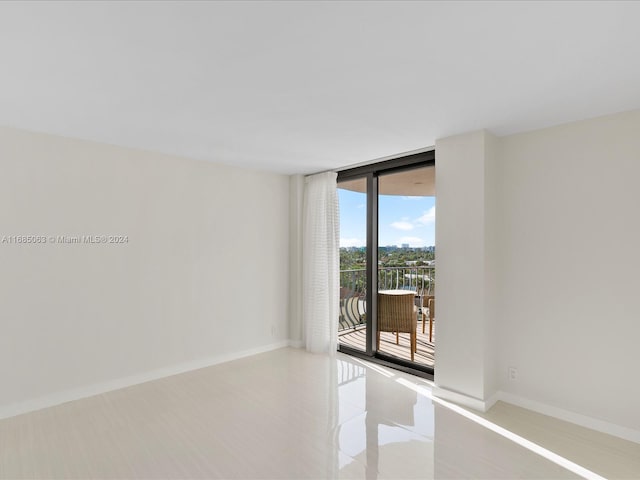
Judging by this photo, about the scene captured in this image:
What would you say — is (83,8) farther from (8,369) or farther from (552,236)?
(552,236)

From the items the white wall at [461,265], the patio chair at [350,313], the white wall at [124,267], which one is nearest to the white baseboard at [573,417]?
the white wall at [461,265]

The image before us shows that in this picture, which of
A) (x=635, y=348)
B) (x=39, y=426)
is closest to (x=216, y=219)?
(x=39, y=426)

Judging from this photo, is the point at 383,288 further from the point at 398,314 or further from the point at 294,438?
the point at 294,438

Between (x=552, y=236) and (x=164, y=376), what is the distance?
13.1 ft

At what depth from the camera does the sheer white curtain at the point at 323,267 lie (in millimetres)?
4465

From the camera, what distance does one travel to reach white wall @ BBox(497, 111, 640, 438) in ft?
8.34

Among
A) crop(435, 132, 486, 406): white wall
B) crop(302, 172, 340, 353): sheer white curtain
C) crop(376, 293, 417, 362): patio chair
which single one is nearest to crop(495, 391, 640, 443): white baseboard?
crop(435, 132, 486, 406): white wall

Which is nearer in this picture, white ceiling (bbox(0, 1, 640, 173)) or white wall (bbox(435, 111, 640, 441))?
white ceiling (bbox(0, 1, 640, 173))

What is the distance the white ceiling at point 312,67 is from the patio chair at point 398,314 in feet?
6.58

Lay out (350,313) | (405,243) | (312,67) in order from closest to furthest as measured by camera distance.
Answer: (312,67), (405,243), (350,313)

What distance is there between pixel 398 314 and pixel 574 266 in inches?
76.7

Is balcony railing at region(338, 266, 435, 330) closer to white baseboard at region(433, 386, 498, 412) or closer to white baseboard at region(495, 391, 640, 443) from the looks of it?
white baseboard at region(433, 386, 498, 412)

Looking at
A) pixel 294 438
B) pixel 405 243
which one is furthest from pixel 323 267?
pixel 294 438

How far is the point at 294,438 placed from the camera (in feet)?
8.25
